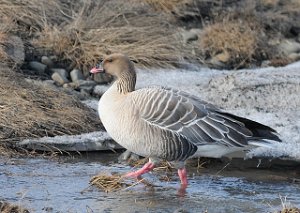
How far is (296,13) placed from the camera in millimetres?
14539

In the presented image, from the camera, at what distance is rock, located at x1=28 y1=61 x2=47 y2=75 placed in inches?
427

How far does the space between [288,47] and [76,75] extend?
417cm

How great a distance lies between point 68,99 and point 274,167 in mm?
2720

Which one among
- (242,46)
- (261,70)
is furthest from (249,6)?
(261,70)

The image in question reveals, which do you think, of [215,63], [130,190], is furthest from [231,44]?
[130,190]

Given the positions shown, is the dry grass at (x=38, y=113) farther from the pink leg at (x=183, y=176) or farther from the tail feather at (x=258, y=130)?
the tail feather at (x=258, y=130)

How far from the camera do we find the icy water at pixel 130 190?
6461 mm

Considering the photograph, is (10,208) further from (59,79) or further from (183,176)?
Result: (59,79)

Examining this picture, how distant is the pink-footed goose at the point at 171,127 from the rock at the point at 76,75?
3.41 meters

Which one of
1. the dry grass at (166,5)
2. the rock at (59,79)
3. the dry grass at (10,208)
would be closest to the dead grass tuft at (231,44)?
the dry grass at (166,5)

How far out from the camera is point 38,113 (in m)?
8.88

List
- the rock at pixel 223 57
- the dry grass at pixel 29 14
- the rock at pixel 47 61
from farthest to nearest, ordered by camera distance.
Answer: the rock at pixel 223 57 < the dry grass at pixel 29 14 < the rock at pixel 47 61

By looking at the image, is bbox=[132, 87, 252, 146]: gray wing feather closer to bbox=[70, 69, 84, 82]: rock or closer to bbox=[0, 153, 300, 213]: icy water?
bbox=[0, 153, 300, 213]: icy water

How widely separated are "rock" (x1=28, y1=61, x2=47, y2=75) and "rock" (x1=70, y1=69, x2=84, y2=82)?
38 cm
